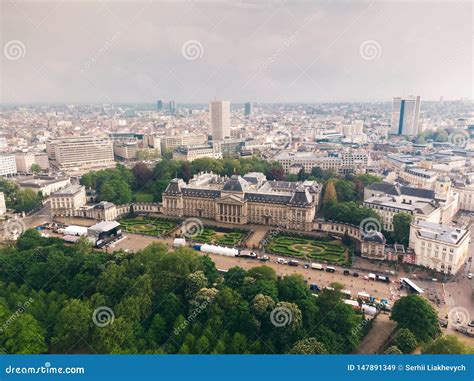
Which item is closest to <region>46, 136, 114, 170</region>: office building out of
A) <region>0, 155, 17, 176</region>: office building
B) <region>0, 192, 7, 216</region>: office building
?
<region>0, 155, 17, 176</region>: office building

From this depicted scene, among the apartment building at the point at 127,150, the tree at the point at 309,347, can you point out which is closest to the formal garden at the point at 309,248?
the tree at the point at 309,347

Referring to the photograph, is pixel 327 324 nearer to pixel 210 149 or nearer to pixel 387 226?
pixel 387 226

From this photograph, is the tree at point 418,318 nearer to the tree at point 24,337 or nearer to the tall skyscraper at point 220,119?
the tree at point 24,337

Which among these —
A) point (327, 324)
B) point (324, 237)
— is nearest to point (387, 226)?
point (324, 237)

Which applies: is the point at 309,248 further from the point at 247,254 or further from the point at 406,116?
the point at 406,116

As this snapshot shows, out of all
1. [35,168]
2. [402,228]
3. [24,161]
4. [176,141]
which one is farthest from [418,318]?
[176,141]
